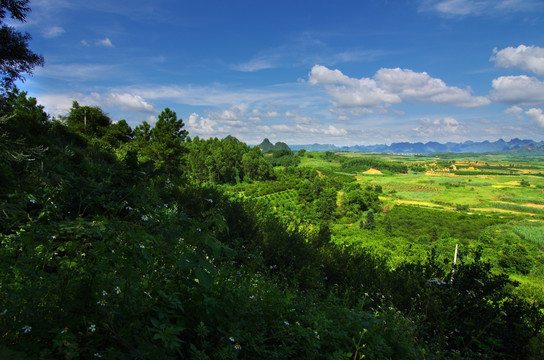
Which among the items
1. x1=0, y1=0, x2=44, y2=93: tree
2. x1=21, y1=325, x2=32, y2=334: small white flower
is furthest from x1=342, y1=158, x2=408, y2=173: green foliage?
x1=21, y1=325, x2=32, y2=334: small white flower

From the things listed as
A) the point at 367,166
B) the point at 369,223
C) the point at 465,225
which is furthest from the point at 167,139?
the point at 367,166

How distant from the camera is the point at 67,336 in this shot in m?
1.29

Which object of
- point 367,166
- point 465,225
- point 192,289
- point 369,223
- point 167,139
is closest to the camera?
point 192,289

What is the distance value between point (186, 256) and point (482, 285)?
13.4 feet

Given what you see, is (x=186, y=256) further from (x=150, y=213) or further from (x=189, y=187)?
(x=189, y=187)

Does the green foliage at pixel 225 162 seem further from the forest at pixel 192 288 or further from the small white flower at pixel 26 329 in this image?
the small white flower at pixel 26 329

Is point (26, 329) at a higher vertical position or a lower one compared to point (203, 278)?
lower

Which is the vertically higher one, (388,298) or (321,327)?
(321,327)

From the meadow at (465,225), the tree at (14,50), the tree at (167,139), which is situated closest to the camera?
the tree at (14,50)

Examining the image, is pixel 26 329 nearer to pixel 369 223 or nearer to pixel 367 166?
pixel 369 223

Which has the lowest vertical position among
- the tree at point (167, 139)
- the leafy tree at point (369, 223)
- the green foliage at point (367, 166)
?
the leafy tree at point (369, 223)

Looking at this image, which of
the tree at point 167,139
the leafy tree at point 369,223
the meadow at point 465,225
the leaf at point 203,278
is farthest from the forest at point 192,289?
the leafy tree at point 369,223

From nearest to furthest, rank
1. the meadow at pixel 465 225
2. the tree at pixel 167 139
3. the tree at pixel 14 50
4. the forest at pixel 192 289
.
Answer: the forest at pixel 192 289, the tree at pixel 14 50, the tree at pixel 167 139, the meadow at pixel 465 225

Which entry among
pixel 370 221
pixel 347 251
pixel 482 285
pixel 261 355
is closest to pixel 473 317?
pixel 482 285
